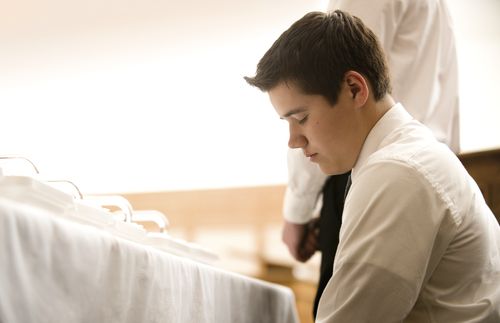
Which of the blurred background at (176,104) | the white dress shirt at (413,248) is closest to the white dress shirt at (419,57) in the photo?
the white dress shirt at (413,248)

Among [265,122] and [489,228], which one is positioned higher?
[489,228]

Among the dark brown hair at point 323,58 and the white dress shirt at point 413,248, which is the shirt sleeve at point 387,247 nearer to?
the white dress shirt at point 413,248

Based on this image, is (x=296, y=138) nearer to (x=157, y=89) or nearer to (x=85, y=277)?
(x=85, y=277)

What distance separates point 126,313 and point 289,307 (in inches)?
37.1

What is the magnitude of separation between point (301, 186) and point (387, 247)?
875mm

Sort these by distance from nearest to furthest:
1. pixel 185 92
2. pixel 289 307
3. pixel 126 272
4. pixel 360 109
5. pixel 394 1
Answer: pixel 126 272 → pixel 360 109 → pixel 394 1 → pixel 289 307 → pixel 185 92

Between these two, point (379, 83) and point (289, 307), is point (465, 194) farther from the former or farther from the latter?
point (289, 307)

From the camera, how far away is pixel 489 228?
0.91 meters

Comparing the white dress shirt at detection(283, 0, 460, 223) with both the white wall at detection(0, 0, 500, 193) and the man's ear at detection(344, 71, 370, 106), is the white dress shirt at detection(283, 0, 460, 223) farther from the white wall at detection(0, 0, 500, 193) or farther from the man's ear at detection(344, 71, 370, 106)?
the white wall at detection(0, 0, 500, 193)

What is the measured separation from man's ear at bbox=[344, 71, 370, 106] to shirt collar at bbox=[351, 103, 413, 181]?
0.05 metres

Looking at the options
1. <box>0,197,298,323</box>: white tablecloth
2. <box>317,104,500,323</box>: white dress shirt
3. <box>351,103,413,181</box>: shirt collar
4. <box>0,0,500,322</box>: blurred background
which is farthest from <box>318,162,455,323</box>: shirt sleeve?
<box>0,0,500,322</box>: blurred background

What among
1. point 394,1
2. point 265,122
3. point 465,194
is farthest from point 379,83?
point 265,122

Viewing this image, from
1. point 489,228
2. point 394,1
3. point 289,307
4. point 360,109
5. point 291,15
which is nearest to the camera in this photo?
point 489,228

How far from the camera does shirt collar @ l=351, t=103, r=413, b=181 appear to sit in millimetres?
984
